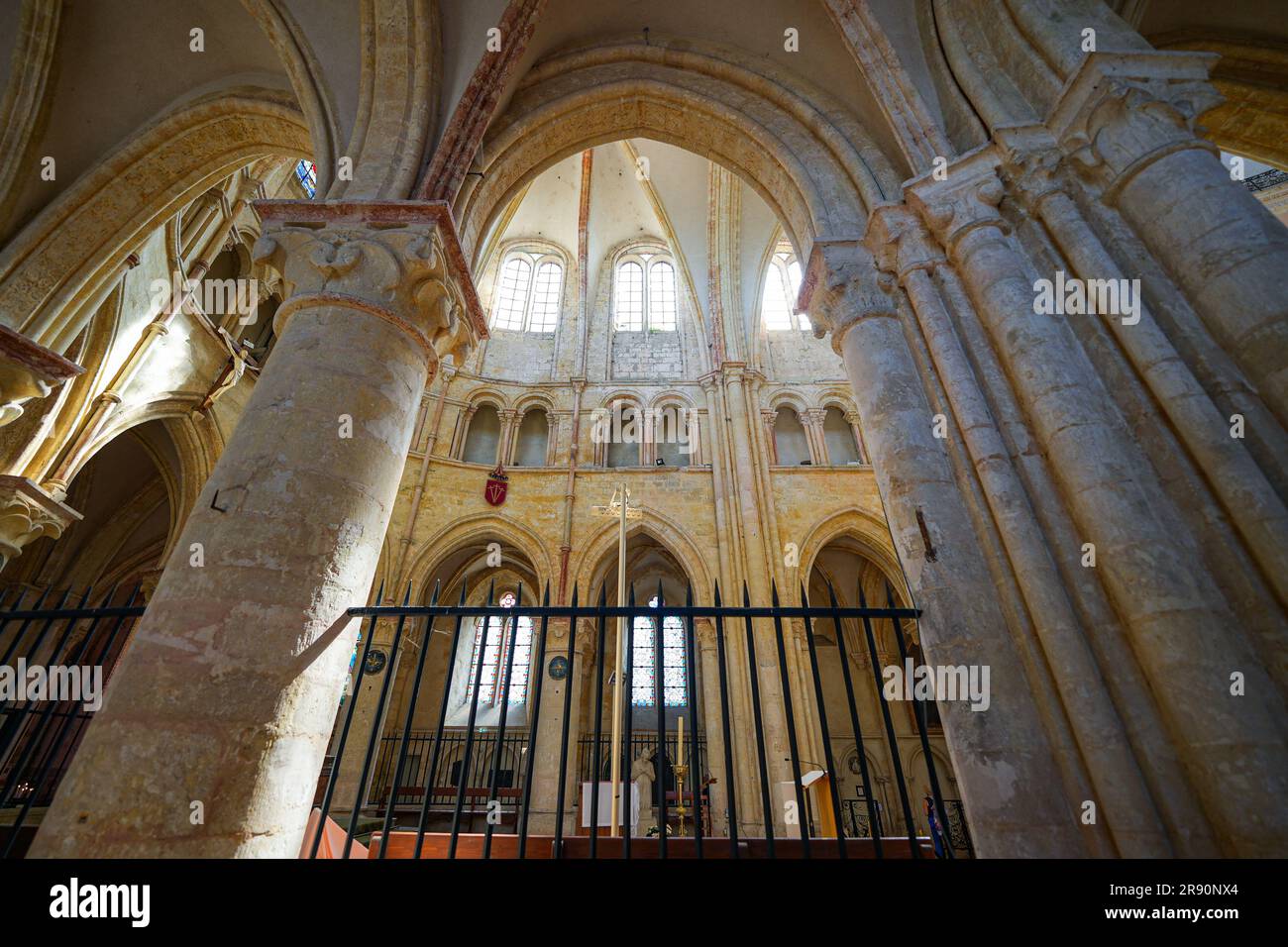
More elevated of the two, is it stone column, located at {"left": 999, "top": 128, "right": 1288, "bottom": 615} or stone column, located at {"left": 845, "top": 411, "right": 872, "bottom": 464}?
stone column, located at {"left": 845, "top": 411, "right": 872, "bottom": 464}

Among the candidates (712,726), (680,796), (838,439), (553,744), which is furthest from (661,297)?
(680,796)

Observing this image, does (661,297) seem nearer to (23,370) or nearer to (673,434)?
(673,434)

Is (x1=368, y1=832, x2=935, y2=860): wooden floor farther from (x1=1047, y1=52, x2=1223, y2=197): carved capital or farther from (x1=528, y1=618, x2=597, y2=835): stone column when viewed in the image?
(x1=528, y1=618, x2=597, y2=835): stone column

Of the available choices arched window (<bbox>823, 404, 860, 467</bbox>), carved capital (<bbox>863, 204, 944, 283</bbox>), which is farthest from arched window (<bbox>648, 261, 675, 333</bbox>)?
carved capital (<bbox>863, 204, 944, 283</bbox>)

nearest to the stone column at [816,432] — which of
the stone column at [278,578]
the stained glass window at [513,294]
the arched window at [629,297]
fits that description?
the arched window at [629,297]

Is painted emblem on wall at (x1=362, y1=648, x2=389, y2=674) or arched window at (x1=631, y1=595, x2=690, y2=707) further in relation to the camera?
arched window at (x1=631, y1=595, x2=690, y2=707)

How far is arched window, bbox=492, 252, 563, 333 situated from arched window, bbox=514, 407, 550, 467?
2691 millimetres

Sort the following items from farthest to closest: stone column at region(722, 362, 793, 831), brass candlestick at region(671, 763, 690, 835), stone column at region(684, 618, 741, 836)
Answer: stone column at region(684, 618, 741, 836) → stone column at region(722, 362, 793, 831) → brass candlestick at region(671, 763, 690, 835)

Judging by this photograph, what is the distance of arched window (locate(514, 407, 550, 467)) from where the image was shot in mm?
13961

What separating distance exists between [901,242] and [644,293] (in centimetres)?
1309

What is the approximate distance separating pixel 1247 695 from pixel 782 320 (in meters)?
14.6

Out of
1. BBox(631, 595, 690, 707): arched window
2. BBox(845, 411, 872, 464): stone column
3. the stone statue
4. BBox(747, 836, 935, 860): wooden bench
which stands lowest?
BBox(747, 836, 935, 860): wooden bench

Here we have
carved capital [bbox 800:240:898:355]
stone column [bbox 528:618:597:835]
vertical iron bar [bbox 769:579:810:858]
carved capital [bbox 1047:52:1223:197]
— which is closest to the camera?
vertical iron bar [bbox 769:579:810:858]
